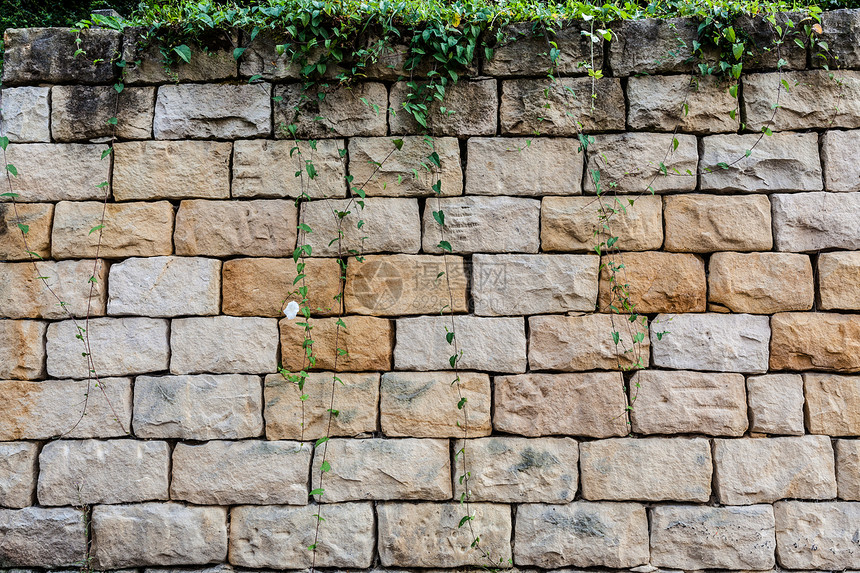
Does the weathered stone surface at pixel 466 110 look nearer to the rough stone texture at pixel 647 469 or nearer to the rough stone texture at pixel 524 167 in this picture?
the rough stone texture at pixel 524 167

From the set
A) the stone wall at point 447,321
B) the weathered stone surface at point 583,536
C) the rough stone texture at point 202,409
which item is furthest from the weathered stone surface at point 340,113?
the weathered stone surface at point 583,536

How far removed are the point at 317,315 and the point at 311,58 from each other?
146 cm

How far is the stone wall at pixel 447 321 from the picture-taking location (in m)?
3.02

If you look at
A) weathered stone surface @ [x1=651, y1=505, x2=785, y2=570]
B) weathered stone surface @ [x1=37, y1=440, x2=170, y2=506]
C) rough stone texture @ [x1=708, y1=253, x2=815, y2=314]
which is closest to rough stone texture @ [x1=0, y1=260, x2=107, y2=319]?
weathered stone surface @ [x1=37, y1=440, x2=170, y2=506]

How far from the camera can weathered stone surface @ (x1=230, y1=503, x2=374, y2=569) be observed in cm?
302

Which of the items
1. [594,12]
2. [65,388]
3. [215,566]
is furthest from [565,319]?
[65,388]

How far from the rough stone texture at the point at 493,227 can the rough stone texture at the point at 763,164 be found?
39.8 inches

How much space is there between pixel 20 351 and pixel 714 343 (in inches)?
153

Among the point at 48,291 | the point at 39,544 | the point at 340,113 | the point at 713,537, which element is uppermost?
the point at 340,113

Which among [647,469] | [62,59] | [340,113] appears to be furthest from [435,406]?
[62,59]

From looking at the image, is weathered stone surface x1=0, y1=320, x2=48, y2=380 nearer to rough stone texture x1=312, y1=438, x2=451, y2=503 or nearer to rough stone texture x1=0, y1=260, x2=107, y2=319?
rough stone texture x1=0, y1=260, x2=107, y2=319

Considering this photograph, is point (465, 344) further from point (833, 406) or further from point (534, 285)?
point (833, 406)

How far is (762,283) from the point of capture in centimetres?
307

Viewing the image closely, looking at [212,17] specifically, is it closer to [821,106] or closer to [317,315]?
[317,315]
